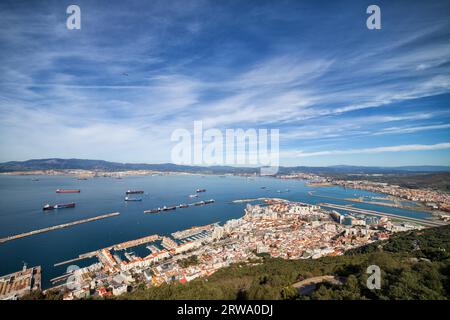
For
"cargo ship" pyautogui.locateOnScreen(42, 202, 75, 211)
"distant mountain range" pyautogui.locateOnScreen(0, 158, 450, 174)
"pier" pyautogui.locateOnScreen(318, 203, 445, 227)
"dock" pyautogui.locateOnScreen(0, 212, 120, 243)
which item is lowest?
"pier" pyautogui.locateOnScreen(318, 203, 445, 227)

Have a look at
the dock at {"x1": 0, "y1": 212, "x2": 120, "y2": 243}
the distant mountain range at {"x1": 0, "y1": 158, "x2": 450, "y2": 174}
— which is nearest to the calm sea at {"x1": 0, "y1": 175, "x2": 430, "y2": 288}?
the dock at {"x1": 0, "y1": 212, "x2": 120, "y2": 243}

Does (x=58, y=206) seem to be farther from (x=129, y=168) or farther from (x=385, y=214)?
(x=129, y=168)

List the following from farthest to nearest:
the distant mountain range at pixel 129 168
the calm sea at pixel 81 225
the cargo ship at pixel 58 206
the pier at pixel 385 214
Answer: the distant mountain range at pixel 129 168
the cargo ship at pixel 58 206
the pier at pixel 385 214
the calm sea at pixel 81 225

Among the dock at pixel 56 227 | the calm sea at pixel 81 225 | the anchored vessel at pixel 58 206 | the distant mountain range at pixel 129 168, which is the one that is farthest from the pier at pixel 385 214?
the distant mountain range at pixel 129 168

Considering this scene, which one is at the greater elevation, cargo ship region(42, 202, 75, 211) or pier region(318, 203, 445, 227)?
cargo ship region(42, 202, 75, 211)

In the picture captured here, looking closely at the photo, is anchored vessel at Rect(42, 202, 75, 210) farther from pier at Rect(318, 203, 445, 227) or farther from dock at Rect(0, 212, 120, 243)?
pier at Rect(318, 203, 445, 227)

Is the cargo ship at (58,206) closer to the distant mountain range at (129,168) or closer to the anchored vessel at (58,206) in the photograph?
the anchored vessel at (58,206)

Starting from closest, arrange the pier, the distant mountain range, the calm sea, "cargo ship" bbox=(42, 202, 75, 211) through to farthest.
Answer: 1. the calm sea
2. the pier
3. "cargo ship" bbox=(42, 202, 75, 211)
4. the distant mountain range

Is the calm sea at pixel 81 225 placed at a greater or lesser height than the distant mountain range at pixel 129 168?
lesser
